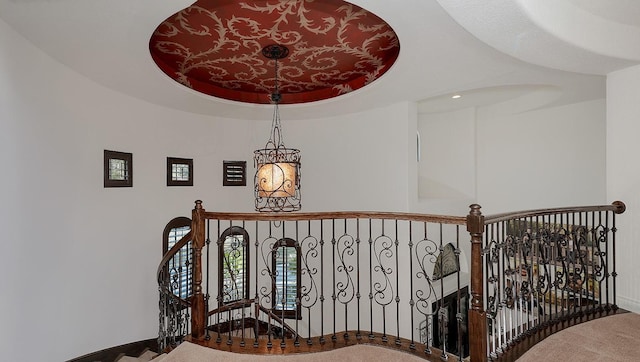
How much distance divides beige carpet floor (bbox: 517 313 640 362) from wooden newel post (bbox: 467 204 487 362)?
315 millimetres

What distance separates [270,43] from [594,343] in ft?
12.1

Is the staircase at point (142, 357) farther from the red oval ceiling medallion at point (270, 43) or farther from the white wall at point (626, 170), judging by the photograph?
the white wall at point (626, 170)

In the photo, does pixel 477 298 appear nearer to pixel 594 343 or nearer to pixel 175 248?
pixel 594 343

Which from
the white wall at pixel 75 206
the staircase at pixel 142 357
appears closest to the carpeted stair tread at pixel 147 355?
the staircase at pixel 142 357

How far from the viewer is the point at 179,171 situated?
16.3ft

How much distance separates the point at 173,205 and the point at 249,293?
6.75 feet

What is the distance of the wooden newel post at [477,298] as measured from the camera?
6.97ft

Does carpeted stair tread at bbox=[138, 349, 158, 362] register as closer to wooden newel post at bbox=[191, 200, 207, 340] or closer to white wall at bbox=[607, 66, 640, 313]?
wooden newel post at bbox=[191, 200, 207, 340]

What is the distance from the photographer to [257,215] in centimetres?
251

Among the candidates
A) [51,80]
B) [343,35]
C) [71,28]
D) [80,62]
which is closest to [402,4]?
[343,35]

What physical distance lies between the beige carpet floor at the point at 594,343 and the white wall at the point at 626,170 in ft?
1.65

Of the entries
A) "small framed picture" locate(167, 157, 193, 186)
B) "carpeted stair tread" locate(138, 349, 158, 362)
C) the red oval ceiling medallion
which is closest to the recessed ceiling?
the red oval ceiling medallion

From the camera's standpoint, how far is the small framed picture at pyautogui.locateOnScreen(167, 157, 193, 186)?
481 centimetres

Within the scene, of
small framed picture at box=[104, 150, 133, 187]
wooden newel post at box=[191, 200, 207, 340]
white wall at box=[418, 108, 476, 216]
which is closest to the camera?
wooden newel post at box=[191, 200, 207, 340]
